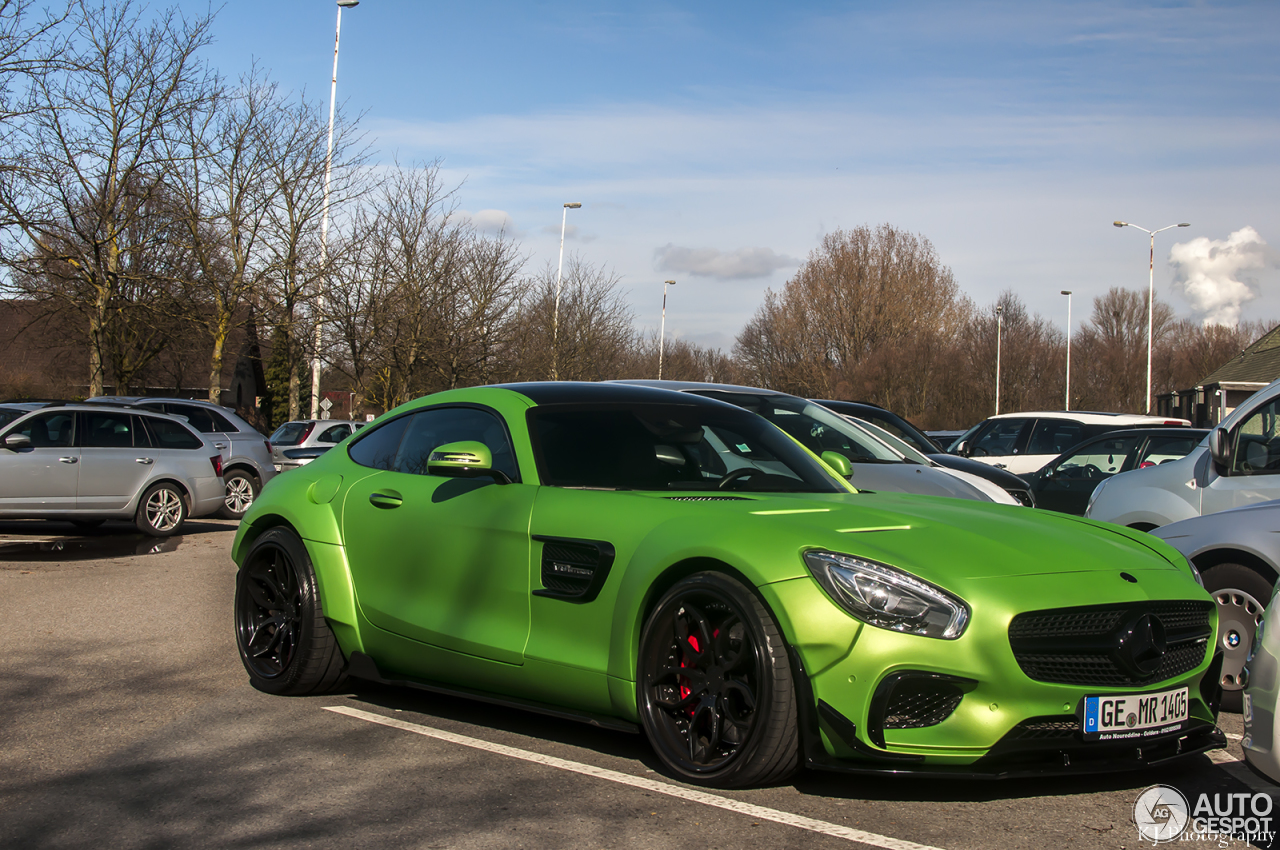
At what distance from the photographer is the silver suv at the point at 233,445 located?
1756 centimetres

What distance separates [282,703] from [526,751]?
1.54 meters

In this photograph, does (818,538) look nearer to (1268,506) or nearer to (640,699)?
(640,699)

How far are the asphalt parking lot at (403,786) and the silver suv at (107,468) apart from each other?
8439 mm

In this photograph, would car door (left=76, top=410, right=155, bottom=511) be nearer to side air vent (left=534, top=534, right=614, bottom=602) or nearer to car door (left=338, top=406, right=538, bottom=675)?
car door (left=338, top=406, right=538, bottom=675)

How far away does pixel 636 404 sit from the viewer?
5348 mm

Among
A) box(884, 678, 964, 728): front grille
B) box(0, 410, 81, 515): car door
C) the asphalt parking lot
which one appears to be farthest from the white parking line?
box(0, 410, 81, 515): car door

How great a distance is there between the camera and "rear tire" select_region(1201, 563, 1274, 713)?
560 centimetres

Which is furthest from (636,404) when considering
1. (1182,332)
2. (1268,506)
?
(1182,332)

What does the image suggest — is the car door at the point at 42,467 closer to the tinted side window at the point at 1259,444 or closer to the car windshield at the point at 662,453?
the car windshield at the point at 662,453

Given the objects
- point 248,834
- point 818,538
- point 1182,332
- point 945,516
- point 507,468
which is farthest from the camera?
point 1182,332

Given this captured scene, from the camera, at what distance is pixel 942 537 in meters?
4.11

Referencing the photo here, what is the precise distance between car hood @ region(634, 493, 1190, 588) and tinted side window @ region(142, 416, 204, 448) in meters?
12.3

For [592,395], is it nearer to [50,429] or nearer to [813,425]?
[813,425]

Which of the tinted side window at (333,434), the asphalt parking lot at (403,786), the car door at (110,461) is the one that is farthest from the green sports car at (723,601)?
the tinted side window at (333,434)
